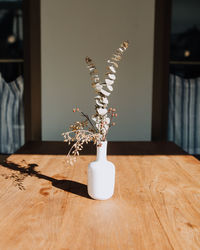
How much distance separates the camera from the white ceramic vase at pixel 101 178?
3.54 feet

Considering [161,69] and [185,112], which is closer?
[161,69]

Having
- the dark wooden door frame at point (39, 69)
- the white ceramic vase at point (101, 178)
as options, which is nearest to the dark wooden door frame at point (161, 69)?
the dark wooden door frame at point (39, 69)

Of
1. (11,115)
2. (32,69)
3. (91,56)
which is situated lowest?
(11,115)

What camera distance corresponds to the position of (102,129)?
108 cm

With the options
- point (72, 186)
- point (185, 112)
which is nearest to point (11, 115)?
point (185, 112)

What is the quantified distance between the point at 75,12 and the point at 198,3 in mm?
1208

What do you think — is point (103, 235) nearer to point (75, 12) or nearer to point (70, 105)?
point (70, 105)

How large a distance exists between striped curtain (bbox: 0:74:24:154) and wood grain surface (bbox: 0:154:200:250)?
5.15ft

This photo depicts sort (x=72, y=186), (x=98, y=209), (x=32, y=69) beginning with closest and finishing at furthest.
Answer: (x=98, y=209), (x=72, y=186), (x=32, y=69)

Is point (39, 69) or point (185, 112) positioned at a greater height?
point (39, 69)

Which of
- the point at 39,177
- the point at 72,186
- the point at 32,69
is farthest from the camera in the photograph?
the point at 32,69

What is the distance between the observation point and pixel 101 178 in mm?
1078

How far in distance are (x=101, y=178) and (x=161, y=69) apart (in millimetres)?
2075

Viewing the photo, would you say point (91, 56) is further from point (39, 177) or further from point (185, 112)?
point (39, 177)
